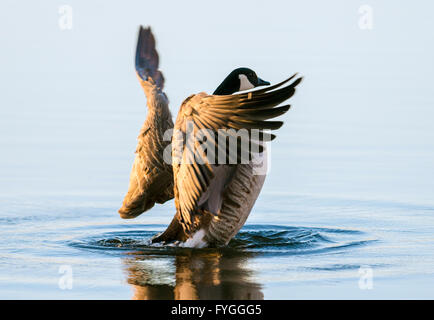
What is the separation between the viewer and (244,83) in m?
10.8

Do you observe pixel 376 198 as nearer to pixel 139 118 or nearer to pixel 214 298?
pixel 214 298

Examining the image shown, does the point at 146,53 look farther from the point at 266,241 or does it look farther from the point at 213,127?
the point at 213,127

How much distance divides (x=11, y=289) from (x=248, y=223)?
396cm

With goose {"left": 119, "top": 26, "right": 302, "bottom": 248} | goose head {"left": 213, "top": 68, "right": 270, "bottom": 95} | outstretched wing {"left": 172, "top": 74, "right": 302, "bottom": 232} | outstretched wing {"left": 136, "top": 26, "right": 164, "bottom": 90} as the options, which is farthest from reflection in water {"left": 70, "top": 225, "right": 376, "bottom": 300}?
outstretched wing {"left": 136, "top": 26, "right": 164, "bottom": 90}

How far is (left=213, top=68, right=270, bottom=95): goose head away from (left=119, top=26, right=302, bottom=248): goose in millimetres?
10

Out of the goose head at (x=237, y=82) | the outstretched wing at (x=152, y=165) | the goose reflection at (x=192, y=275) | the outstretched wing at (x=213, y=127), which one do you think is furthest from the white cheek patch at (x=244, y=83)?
the goose reflection at (x=192, y=275)

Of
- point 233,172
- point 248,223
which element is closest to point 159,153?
point 233,172

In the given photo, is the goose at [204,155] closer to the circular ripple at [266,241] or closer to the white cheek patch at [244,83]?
the white cheek patch at [244,83]

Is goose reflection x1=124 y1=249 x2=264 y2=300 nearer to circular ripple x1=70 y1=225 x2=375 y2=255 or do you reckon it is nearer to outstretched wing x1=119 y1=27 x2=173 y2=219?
circular ripple x1=70 y1=225 x2=375 y2=255

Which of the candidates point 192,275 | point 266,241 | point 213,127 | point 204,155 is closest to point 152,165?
point 266,241

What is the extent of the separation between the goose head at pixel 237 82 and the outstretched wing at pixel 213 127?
53.3 inches

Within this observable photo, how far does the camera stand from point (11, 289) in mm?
8406

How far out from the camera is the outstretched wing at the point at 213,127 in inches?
344

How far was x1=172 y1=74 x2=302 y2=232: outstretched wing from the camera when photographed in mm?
8750
